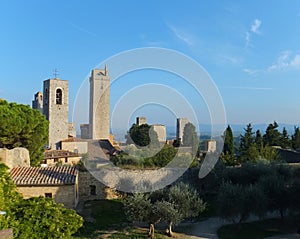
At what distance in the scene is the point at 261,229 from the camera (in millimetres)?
11633

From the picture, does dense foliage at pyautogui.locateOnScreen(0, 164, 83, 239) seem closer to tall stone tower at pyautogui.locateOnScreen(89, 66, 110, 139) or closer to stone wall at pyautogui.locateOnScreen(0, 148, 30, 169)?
stone wall at pyautogui.locateOnScreen(0, 148, 30, 169)

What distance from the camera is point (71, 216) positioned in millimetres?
6535

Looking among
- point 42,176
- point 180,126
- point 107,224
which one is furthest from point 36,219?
point 180,126

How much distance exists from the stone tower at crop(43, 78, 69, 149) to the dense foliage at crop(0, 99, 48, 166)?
56.6 ft

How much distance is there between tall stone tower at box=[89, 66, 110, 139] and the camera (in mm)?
36906

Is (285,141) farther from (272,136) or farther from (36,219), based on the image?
(36,219)

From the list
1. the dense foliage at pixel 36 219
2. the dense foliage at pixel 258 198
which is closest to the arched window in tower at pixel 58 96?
the dense foliage at pixel 258 198

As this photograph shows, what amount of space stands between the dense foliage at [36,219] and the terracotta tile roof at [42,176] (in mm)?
6548

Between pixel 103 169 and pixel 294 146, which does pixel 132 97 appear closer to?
pixel 103 169

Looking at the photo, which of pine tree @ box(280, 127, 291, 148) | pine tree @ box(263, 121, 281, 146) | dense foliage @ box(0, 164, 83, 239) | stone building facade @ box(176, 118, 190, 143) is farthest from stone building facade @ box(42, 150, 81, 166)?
pine tree @ box(280, 127, 291, 148)

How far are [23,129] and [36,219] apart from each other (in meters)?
12.0

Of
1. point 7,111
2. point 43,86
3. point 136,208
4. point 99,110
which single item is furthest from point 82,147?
point 136,208

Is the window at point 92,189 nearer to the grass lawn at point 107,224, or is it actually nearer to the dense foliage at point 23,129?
the grass lawn at point 107,224

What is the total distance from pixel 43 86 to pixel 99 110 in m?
7.53
